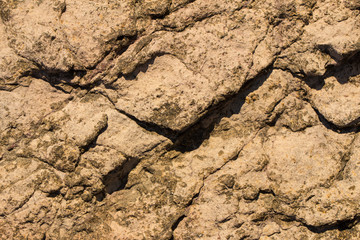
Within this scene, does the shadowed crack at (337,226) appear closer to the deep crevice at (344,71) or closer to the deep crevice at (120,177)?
the deep crevice at (344,71)

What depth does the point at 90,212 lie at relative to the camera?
147cm

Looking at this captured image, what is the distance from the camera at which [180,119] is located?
1396 millimetres

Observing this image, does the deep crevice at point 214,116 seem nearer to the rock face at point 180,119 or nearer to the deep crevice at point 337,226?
the rock face at point 180,119

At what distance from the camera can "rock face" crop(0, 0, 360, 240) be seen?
4.58 feet

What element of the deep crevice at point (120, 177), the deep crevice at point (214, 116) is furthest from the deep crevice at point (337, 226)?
the deep crevice at point (120, 177)

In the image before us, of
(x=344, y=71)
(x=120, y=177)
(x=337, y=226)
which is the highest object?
(x=344, y=71)

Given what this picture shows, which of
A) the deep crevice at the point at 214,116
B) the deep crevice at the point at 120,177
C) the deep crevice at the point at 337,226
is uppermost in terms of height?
the deep crevice at the point at 214,116

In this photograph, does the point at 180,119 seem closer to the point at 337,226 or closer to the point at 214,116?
the point at 214,116

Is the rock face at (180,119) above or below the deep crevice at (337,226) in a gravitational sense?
above

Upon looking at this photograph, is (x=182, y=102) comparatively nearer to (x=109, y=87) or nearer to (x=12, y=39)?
(x=109, y=87)

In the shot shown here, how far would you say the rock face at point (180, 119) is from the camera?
4.58ft

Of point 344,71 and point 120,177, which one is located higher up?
point 344,71

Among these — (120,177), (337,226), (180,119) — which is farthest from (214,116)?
(337,226)

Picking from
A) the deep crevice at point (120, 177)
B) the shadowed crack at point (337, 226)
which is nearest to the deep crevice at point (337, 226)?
the shadowed crack at point (337, 226)
